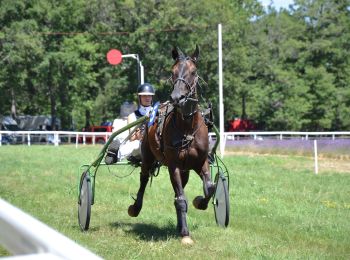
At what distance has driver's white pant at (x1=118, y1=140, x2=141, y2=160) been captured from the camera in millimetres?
8562

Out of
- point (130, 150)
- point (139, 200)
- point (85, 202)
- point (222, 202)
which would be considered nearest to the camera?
point (222, 202)

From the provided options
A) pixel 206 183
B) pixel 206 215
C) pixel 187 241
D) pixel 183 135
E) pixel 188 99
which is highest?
pixel 188 99

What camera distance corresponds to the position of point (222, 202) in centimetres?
812

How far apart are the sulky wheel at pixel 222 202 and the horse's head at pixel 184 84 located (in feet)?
5.13

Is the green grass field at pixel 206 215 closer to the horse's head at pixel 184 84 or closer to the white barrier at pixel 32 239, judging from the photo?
the horse's head at pixel 184 84

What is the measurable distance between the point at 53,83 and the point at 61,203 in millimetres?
39911

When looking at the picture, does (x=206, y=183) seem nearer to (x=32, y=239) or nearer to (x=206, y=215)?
(x=206, y=215)

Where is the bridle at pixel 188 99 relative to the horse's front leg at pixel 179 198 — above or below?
above

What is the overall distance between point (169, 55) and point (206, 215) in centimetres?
3866

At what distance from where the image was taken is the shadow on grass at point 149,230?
7.57m

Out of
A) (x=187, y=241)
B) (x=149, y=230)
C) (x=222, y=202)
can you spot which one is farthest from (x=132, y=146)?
(x=187, y=241)

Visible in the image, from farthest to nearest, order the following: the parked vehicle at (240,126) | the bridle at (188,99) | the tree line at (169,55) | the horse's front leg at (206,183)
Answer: the parked vehicle at (240,126)
the tree line at (169,55)
the horse's front leg at (206,183)
the bridle at (188,99)

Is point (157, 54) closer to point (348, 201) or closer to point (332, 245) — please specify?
point (348, 201)

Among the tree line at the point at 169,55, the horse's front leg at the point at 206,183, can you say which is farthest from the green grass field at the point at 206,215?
the tree line at the point at 169,55
